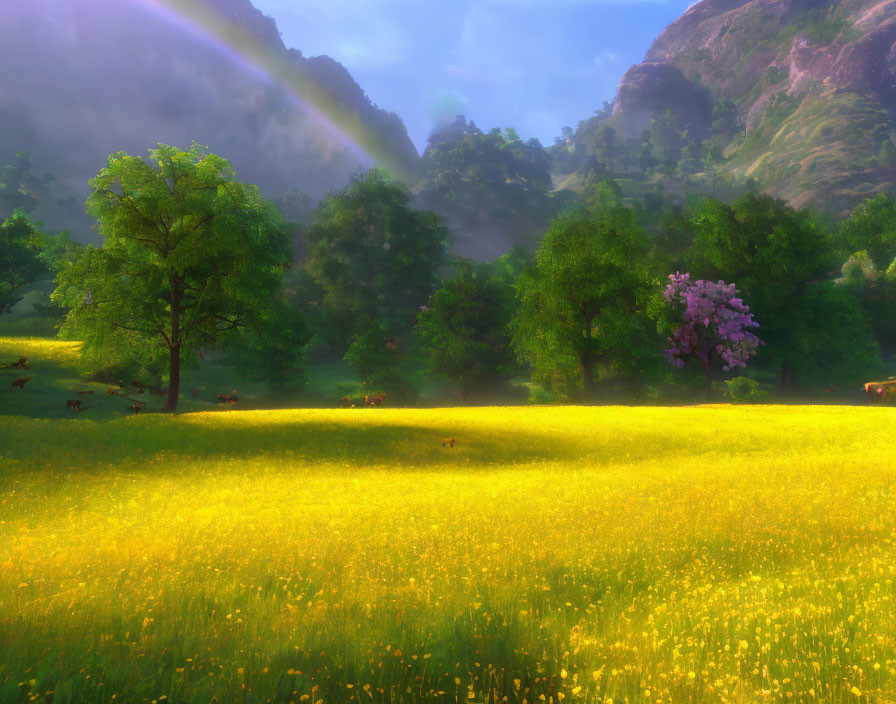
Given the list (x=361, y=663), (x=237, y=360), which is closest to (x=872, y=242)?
(x=237, y=360)

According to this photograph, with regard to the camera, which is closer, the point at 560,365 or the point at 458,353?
the point at 560,365

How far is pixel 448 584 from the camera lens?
21.8ft

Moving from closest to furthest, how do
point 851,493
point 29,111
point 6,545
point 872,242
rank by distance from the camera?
point 6,545
point 851,493
point 872,242
point 29,111

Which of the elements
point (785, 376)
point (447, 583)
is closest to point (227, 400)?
point (447, 583)

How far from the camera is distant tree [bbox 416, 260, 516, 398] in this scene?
50.1m

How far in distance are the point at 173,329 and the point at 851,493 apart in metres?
30.3

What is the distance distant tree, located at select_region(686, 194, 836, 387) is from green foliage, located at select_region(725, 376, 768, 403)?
1379cm

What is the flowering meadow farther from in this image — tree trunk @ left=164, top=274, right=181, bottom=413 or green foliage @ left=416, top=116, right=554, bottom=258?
green foliage @ left=416, top=116, right=554, bottom=258

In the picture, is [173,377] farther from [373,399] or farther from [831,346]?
[831,346]

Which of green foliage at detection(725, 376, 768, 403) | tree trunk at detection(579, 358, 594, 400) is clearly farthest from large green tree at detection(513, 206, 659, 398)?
green foliage at detection(725, 376, 768, 403)

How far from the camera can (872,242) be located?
8762 cm

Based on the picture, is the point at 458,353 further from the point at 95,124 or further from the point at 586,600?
the point at 95,124

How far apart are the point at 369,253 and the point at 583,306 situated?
39383mm

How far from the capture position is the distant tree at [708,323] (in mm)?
44438
